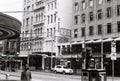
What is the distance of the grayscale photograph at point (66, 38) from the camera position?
5916cm

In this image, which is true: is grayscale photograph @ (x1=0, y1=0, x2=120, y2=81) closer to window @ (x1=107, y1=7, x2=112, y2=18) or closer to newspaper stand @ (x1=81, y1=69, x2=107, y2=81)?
window @ (x1=107, y1=7, x2=112, y2=18)

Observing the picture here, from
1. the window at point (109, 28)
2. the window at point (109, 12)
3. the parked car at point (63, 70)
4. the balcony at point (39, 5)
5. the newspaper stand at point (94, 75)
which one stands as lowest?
the parked car at point (63, 70)

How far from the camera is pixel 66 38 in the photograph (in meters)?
77.1

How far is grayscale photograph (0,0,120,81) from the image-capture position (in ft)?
194

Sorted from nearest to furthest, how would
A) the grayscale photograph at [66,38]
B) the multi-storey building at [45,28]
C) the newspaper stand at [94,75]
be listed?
the newspaper stand at [94,75] → the grayscale photograph at [66,38] → the multi-storey building at [45,28]

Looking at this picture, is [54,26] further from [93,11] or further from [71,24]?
[93,11]

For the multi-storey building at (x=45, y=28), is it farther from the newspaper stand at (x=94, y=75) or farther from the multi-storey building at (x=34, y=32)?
the newspaper stand at (x=94, y=75)

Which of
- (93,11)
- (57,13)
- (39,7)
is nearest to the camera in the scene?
(93,11)

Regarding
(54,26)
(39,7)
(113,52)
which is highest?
(39,7)

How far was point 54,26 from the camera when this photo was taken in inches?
3086

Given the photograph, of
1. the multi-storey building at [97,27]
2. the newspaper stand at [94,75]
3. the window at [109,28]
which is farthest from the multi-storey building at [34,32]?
the newspaper stand at [94,75]

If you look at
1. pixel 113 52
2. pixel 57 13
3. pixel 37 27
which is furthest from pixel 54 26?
pixel 113 52

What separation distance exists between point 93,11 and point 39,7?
2376 centimetres

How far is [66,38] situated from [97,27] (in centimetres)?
1431
